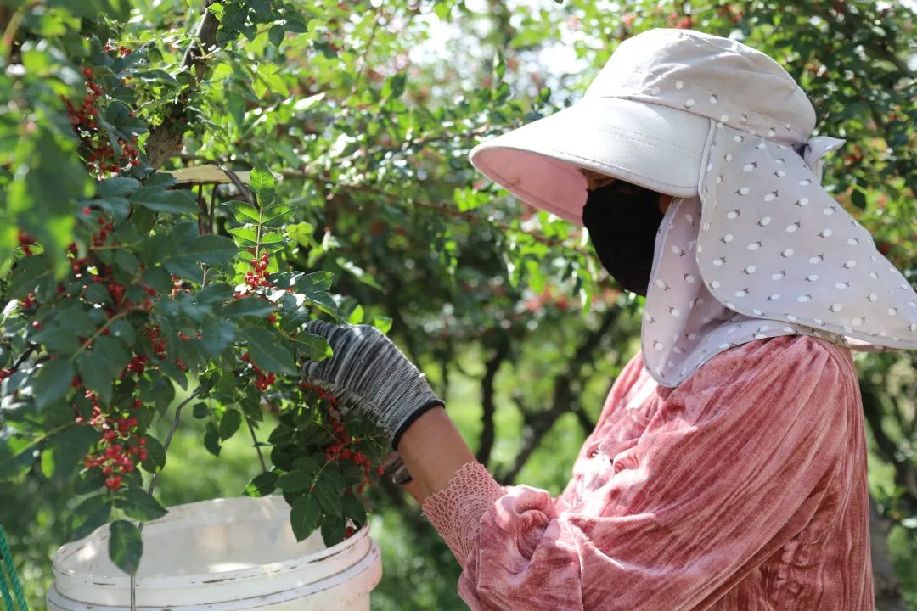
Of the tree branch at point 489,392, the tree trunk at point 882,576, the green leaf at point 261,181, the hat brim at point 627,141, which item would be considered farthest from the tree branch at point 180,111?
the tree branch at point 489,392

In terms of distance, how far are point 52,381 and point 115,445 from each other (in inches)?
7.0

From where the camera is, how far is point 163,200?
4.08ft

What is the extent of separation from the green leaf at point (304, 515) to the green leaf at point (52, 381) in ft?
1.88

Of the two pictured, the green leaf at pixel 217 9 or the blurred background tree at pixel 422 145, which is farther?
the green leaf at pixel 217 9

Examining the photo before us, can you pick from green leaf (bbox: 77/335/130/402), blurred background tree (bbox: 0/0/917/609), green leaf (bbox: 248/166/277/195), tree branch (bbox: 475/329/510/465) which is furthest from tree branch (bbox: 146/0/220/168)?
tree branch (bbox: 475/329/510/465)

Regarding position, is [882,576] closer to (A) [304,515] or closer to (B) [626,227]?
(B) [626,227]

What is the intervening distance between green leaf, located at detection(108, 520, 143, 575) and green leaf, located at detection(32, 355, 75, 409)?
0.60 ft

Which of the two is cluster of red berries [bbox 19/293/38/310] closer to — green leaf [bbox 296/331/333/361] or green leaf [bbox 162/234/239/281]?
green leaf [bbox 162/234/239/281]

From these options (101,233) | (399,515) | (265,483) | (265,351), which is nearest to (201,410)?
(265,483)

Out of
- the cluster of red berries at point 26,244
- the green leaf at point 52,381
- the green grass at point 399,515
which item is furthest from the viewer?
the green grass at point 399,515

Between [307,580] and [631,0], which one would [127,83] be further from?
[631,0]

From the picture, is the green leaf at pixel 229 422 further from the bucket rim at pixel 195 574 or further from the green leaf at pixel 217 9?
the green leaf at pixel 217 9

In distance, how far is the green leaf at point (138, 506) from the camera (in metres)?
1.21

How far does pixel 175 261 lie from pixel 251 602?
1.80ft
